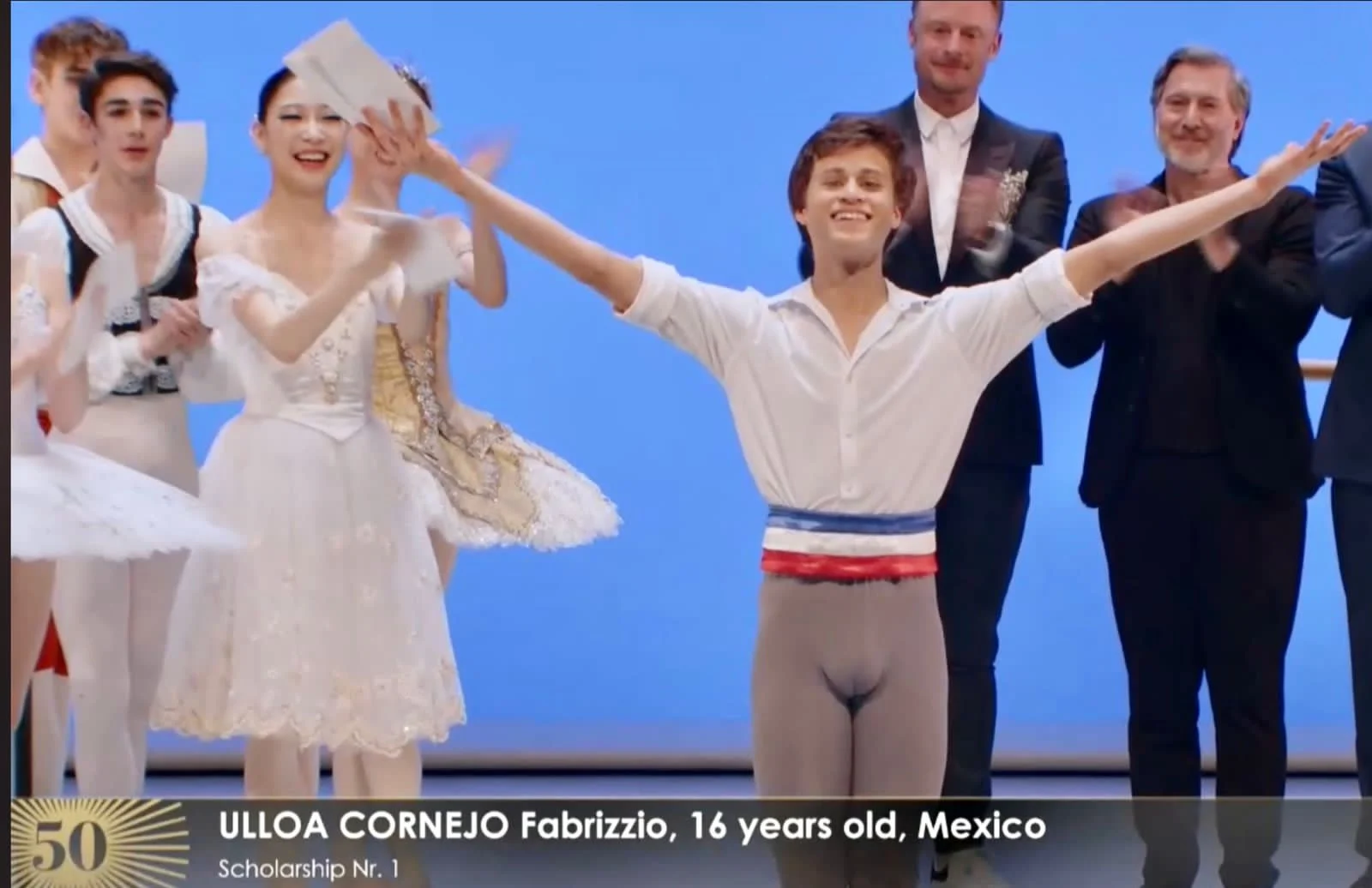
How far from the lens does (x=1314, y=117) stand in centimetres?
441

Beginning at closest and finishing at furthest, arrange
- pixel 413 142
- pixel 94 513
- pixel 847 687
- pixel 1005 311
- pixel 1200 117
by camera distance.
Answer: pixel 413 142 < pixel 847 687 < pixel 1005 311 < pixel 94 513 < pixel 1200 117

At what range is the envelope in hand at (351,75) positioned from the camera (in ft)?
11.7

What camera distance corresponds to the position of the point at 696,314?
3760 millimetres

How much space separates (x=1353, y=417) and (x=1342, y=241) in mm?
360

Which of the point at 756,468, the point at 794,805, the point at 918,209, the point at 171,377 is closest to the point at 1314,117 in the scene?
the point at 918,209

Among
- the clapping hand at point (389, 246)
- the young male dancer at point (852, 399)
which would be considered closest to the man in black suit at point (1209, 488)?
the young male dancer at point (852, 399)

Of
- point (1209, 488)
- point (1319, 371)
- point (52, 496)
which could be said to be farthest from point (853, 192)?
point (52, 496)

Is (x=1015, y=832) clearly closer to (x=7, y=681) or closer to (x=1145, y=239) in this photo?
(x=1145, y=239)

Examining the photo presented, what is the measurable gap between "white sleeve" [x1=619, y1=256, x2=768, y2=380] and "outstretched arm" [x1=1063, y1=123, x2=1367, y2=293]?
62 cm

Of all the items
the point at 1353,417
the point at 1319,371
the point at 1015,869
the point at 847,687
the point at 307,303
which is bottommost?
the point at 1015,869

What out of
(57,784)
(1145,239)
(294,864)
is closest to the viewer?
(1145,239)

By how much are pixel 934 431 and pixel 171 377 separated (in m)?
1.60

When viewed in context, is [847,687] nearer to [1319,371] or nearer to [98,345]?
[1319,371]

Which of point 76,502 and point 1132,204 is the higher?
point 1132,204
